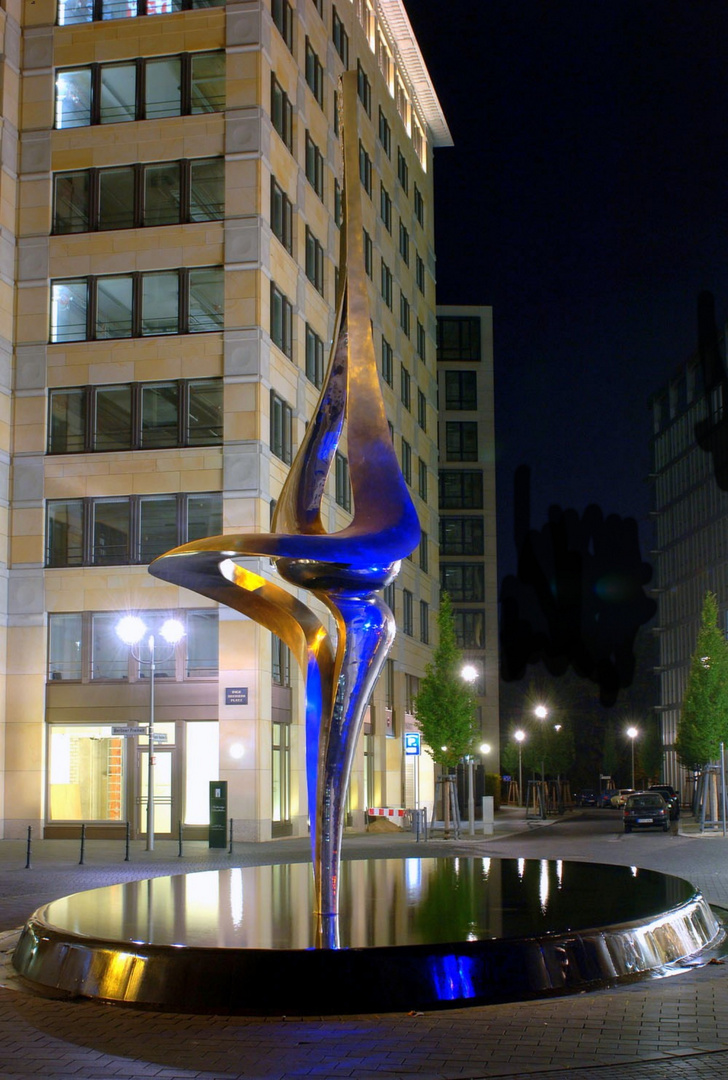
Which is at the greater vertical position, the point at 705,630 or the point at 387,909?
the point at 705,630

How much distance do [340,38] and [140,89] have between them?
1330cm

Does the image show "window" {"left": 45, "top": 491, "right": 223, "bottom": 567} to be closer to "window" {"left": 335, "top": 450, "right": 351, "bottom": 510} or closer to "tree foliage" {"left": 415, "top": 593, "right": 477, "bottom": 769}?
"window" {"left": 335, "top": 450, "right": 351, "bottom": 510}

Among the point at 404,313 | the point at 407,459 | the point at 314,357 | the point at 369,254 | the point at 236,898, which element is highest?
the point at 369,254

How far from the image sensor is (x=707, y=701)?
4600cm

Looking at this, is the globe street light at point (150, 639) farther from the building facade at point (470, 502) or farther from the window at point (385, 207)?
the building facade at point (470, 502)

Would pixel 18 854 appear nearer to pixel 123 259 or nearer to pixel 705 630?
pixel 123 259

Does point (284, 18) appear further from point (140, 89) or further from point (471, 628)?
point (471, 628)

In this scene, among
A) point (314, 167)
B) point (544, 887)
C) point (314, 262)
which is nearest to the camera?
point (544, 887)

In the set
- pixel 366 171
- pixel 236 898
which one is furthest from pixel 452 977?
pixel 366 171

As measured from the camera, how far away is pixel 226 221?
3872 cm

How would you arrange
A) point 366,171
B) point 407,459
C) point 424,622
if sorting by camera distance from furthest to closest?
point 424,622 < point 407,459 < point 366,171

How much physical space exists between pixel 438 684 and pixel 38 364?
17.0m

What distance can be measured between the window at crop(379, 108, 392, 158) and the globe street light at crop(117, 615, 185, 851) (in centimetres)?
2947

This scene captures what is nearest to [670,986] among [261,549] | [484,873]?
[261,549]
